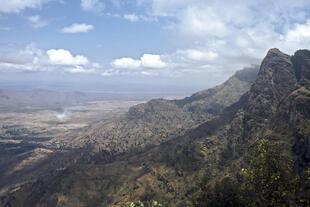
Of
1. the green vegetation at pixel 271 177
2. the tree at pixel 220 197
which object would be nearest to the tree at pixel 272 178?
the green vegetation at pixel 271 177

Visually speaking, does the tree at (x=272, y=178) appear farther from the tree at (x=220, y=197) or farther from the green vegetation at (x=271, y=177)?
the tree at (x=220, y=197)

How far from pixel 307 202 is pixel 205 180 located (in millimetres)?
78148

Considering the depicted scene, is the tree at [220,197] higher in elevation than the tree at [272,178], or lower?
lower

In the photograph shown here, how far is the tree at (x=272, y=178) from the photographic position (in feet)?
164

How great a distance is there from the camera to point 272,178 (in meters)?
55.0

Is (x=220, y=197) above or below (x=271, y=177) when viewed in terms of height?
below

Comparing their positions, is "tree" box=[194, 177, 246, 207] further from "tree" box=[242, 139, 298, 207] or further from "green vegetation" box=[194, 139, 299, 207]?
"tree" box=[242, 139, 298, 207]

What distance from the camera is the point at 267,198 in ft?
174

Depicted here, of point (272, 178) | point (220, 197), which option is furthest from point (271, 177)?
point (220, 197)

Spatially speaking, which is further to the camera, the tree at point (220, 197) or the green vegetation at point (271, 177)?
the tree at point (220, 197)

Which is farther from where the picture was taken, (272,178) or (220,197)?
(220,197)

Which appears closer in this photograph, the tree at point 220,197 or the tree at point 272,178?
the tree at point 272,178

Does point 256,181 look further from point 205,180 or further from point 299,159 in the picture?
point 299,159

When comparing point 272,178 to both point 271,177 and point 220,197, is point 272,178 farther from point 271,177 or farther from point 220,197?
point 220,197
